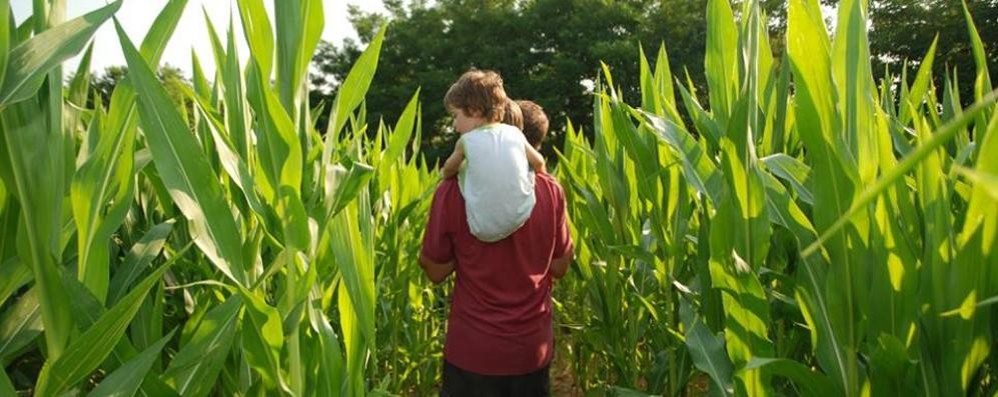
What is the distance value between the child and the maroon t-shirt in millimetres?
81

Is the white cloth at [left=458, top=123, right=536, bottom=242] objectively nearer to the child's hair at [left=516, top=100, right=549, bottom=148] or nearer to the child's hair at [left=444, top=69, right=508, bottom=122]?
the child's hair at [left=444, top=69, right=508, bottom=122]

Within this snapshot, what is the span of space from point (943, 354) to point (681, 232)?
89 cm

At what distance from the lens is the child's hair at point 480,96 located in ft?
6.95

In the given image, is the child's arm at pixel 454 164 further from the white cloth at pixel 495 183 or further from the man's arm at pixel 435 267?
the man's arm at pixel 435 267

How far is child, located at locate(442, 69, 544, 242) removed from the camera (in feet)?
6.59

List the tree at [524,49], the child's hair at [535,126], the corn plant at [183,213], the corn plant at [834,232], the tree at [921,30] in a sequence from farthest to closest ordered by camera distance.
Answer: the tree at [524,49], the tree at [921,30], the child's hair at [535,126], the corn plant at [834,232], the corn plant at [183,213]

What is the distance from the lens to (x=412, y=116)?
1503 millimetres

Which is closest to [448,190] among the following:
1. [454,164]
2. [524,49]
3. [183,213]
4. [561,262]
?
[454,164]

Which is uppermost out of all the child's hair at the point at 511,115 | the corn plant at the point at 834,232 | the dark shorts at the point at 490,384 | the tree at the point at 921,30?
the tree at the point at 921,30

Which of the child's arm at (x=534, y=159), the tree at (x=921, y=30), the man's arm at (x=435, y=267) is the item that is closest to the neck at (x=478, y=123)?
the child's arm at (x=534, y=159)

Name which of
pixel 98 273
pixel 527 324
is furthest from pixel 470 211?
pixel 98 273

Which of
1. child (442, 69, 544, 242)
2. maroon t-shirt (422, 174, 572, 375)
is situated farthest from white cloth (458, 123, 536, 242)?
maroon t-shirt (422, 174, 572, 375)

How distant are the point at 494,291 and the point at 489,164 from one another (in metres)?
0.41

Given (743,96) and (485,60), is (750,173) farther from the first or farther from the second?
(485,60)
